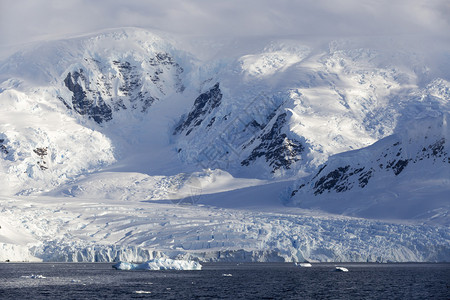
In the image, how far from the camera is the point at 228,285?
84.5 meters

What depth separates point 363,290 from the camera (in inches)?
3095

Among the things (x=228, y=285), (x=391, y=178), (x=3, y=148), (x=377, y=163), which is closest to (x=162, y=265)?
(x=228, y=285)

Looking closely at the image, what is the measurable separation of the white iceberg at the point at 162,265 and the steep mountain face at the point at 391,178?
37.7 metres

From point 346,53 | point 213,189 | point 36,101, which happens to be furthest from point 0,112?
point 346,53

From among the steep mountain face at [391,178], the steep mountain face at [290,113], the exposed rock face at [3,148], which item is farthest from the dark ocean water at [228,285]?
the exposed rock face at [3,148]

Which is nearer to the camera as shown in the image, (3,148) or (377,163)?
(377,163)

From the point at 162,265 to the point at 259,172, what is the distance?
6902 centimetres

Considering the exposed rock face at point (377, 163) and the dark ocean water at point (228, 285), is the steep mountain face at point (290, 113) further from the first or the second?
the dark ocean water at point (228, 285)

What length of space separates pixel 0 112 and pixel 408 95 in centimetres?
9541

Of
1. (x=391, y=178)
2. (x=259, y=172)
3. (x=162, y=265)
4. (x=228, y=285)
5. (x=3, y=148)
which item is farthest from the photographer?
(x=3, y=148)

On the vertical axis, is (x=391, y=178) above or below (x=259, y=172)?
below

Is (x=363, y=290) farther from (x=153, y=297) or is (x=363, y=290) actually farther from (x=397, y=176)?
(x=397, y=176)

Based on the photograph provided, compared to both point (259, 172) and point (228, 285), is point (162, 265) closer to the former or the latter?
point (228, 285)

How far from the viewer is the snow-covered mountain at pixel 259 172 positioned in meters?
116
